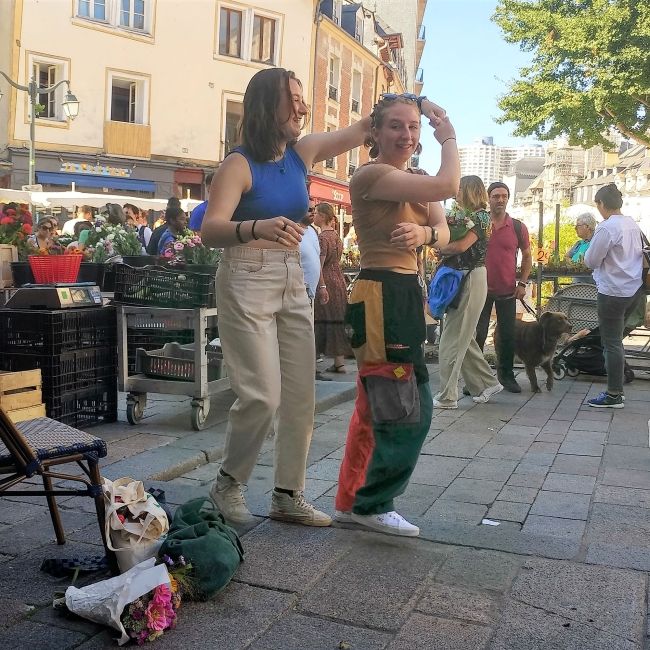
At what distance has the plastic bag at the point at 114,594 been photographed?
2.58 m

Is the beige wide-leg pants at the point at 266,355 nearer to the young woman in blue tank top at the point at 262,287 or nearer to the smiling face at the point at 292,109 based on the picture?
the young woman in blue tank top at the point at 262,287

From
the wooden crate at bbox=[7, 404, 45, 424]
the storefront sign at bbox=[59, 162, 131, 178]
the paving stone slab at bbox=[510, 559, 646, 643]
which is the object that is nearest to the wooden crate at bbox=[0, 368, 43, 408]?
the wooden crate at bbox=[7, 404, 45, 424]

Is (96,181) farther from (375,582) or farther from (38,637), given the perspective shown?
(38,637)

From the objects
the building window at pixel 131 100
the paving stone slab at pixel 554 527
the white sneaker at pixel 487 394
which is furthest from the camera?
the building window at pixel 131 100

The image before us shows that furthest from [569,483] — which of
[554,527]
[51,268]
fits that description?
[51,268]

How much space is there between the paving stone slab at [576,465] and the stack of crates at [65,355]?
307cm

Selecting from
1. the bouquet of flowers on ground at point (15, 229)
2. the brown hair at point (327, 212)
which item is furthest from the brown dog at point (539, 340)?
the bouquet of flowers on ground at point (15, 229)

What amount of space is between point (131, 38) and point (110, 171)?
444 cm

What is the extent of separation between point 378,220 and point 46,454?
1.61 m

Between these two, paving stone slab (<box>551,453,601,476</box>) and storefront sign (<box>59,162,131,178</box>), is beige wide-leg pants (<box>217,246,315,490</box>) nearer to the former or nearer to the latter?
paving stone slab (<box>551,453,601,476</box>)

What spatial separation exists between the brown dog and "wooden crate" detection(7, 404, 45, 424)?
4634 millimetres

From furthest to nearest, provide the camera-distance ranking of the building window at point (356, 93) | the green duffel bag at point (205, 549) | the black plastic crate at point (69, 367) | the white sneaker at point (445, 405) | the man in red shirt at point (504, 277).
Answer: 1. the building window at point (356, 93)
2. the man in red shirt at point (504, 277)
3. the white sneaker at point (445, 405)
4. the black plastic crate at point (69, 367)
5. the green duffel bag at point (205, 549)

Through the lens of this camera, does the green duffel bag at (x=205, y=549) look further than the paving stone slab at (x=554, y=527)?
No

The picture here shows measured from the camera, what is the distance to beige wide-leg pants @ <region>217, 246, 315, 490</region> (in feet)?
11.4
